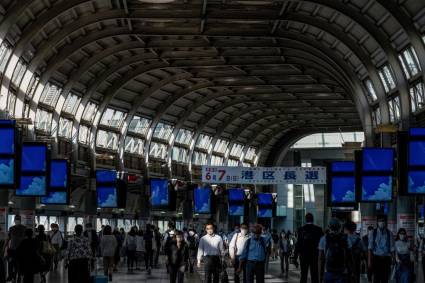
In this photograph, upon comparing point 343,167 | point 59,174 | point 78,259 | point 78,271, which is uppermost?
point 343,167

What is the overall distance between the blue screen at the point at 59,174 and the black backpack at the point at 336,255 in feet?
87.2

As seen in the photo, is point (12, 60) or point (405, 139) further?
point (12, 60)

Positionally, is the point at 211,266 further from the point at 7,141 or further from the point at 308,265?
the point at 7,141

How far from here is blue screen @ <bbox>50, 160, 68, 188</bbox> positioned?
135 ft

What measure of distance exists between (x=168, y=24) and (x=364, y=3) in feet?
40.8

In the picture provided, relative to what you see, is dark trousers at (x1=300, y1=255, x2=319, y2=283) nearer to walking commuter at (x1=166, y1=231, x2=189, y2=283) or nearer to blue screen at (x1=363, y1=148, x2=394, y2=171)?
walking commuter at (x1=166, y1=231, x2=189, y2=283)

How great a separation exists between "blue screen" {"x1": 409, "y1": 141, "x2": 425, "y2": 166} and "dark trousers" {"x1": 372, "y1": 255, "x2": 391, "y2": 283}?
16.5 ft

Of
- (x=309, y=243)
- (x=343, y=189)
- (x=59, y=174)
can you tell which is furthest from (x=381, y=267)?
(x=59, y=174)

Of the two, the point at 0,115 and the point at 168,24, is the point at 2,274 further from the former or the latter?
the point at 168,24

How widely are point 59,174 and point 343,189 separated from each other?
13165mm

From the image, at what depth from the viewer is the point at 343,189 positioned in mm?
40344

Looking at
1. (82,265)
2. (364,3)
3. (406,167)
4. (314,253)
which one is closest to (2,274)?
(82,265)

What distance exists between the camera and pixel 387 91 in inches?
1934

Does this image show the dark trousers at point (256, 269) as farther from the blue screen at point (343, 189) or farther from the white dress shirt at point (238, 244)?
the blue screen at point (343, 189)
